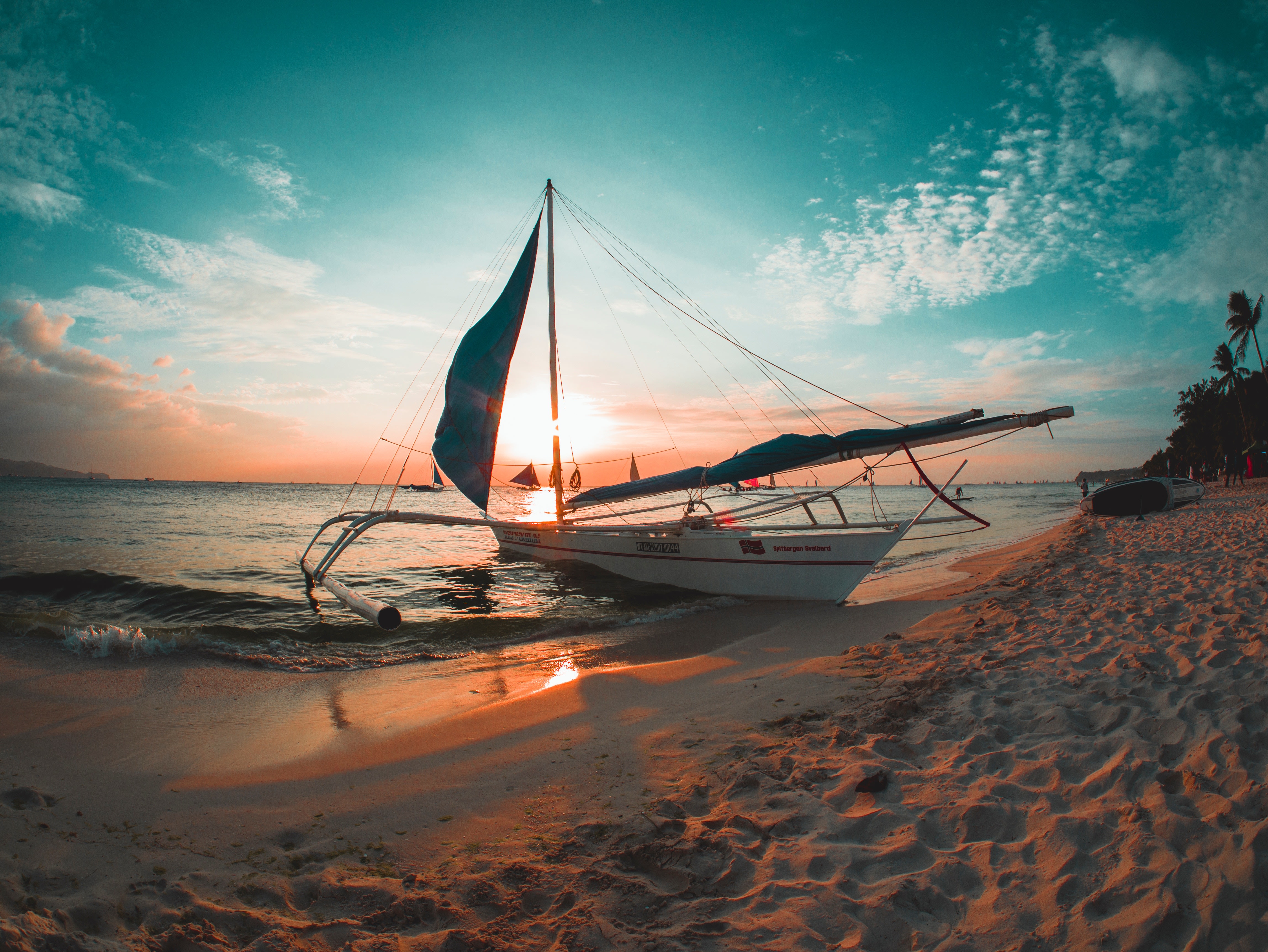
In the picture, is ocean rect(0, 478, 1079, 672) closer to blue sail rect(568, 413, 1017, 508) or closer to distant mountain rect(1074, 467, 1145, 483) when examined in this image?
blue sail rect(568, 413, 1017, 508)

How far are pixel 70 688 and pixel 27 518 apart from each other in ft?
96.4

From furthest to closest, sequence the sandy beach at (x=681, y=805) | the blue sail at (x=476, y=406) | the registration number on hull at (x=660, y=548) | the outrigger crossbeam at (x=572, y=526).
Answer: the blue sail at (x=476, y=406) → the registration number on hull at (x=660, y=548) → the outrigger crossbeam at (x=572, y=526) → the sandy beach at (x=681, y=805)

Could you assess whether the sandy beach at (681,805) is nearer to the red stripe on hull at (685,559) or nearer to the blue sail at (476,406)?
the red stripe on hull at (685,559)

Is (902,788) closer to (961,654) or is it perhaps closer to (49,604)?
(961,654)

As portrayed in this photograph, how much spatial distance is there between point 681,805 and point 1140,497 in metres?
26.3

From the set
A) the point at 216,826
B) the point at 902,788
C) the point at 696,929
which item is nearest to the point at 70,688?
the point at 216,826

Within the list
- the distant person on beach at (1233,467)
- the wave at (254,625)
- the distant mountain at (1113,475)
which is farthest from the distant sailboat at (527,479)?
the distant mountain at (1113,475)

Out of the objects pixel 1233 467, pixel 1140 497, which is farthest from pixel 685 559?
pixel 1233 467

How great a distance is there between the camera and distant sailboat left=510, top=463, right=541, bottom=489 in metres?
19.9

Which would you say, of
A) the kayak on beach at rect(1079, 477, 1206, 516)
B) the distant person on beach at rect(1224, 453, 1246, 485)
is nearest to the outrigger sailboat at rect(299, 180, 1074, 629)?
the kayak on beach at rect(1079, 477, 1206, 516)

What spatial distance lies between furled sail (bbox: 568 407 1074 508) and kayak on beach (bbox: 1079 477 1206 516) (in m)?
18.1

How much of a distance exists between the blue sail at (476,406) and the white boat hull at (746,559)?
1698 millimetres

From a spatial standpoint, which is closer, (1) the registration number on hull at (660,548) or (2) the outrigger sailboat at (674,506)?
(2) the outrigger sailboat at (674,506)

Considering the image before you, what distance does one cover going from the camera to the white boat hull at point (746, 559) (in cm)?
945
